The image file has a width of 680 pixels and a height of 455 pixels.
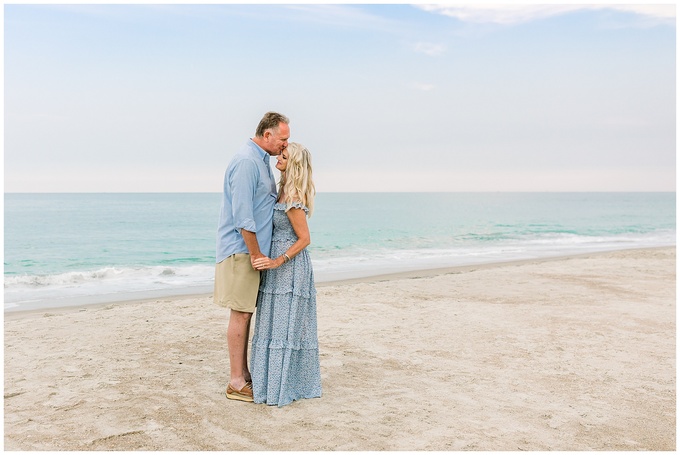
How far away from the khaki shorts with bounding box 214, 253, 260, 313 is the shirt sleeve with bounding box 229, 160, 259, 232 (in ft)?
0.92

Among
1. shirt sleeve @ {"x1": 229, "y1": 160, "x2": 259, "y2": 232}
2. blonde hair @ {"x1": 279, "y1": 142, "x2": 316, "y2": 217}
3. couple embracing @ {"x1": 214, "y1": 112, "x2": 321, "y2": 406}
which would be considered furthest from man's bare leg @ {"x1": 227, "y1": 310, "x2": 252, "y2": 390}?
blonde hair @ {"x1": 279, "y1": 142, "x2": 316, "y2": 217}

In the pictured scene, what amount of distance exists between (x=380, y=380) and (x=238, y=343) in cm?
130

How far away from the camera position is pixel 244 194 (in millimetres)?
4312

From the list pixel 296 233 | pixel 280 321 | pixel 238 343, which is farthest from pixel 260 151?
pixel 238 343

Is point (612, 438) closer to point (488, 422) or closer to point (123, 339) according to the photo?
point (488, 422)

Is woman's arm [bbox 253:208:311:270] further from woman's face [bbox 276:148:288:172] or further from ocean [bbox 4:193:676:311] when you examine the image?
ocean [bbox 4:193:676:311]

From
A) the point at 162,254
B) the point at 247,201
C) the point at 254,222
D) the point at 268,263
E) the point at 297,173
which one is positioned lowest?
the point at 162,254

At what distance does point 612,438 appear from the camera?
4.16 metres

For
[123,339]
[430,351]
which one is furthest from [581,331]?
[123,339]

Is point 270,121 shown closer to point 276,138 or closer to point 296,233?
point 276,138

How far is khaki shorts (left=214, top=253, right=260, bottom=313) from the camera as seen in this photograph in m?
4.49

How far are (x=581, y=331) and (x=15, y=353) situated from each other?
5901mm

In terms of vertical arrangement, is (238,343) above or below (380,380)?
above

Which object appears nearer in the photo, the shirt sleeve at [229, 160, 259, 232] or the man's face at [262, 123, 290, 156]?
the shirt sleeve at [229, 160, 259, 232]
